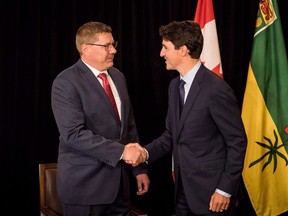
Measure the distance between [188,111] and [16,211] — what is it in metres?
1.97

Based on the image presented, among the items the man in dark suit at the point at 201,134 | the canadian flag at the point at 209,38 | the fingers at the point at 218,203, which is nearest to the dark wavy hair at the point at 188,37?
the man in dark suit at the point at 201,134

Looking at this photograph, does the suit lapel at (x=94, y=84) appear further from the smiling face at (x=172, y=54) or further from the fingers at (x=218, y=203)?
the fingers at (x=218, y=203)

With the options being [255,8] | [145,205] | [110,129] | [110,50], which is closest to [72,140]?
[110,129]

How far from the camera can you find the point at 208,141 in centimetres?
243

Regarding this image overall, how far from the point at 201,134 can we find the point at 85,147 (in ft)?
2.10

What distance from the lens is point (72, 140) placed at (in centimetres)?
254

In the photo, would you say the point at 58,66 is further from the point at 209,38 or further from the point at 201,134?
the point at 201,134

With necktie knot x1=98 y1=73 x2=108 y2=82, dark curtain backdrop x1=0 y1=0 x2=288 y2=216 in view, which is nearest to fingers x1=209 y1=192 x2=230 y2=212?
necktie knot x1=98 y1=73 x2=108 y2=82

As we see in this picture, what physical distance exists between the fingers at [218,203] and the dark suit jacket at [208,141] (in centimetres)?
5

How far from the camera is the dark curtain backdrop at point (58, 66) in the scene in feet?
11.8

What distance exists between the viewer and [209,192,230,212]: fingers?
236 centimetres

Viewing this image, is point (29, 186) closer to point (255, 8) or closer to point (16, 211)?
point (16, 211)

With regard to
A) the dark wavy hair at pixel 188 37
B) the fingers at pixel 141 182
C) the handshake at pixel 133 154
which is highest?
the dark wavy hair at pixel 188 37

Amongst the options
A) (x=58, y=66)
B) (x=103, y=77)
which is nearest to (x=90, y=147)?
(x=103, y=77)
